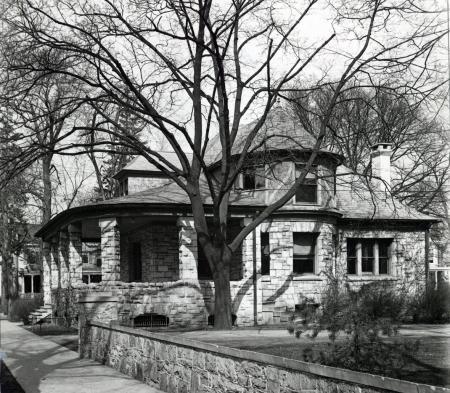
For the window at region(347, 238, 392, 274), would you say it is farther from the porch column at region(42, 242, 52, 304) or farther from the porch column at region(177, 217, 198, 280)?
the porch column at region(42, 242, 52, 304)

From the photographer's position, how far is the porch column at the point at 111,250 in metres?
22.3

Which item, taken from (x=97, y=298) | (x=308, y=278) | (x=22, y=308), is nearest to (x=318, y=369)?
(x=97, y=298)

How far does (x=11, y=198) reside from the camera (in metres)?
40.8

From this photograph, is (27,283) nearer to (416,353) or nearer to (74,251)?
(74,251)

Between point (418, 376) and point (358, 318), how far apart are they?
3.34 feet

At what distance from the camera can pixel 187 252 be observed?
2222 centimetres

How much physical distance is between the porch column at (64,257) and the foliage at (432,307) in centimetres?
1424

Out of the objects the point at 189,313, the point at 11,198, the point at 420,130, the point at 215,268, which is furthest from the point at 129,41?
the point at 11,198

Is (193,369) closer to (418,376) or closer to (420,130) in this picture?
(418,376)

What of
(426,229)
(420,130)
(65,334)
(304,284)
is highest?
(420,130)

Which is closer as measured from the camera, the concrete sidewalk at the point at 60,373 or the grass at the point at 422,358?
the grass at the point at 422,358

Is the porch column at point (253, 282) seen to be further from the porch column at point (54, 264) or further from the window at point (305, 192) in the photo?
the porch column at point (54, 264)

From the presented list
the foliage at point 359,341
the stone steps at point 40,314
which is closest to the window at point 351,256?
the stone steps at point 40,314

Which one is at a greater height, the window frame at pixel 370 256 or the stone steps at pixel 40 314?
the window frame at pixel 370 256
